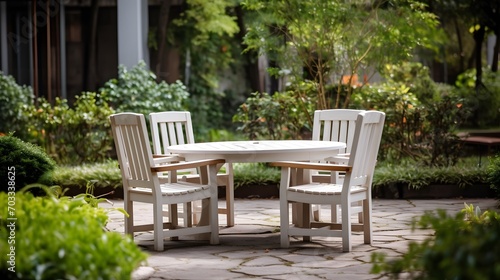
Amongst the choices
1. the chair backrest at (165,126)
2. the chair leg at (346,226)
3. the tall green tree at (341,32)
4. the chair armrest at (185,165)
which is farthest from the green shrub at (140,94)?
the chair leg at (346,226)

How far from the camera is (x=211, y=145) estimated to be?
762 cm

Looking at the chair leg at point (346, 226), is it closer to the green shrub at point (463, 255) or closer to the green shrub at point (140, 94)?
the green shrub at point (463, 255)

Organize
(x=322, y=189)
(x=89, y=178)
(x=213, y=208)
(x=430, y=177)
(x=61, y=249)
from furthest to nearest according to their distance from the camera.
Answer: (x=89, y=178)
(x=430, y=177)
(x=213, y=208)
(x=322, y=189)
(x=61, y=249)

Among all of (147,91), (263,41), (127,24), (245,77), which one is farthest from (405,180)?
(245,77)

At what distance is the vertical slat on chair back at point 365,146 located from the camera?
6.55 meters

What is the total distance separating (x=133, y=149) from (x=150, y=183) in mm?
326

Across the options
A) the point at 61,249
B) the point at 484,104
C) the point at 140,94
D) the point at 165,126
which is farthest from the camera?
the point at 484,104

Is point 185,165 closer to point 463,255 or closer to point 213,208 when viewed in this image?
point 213,208

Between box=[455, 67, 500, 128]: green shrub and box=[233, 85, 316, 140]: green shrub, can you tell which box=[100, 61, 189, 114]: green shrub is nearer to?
box=[233, 85, 316, 140]: green shrub

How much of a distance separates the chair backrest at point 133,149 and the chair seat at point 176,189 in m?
0.09

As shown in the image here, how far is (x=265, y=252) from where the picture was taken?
Result: 662cm

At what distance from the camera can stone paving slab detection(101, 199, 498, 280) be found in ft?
18.9

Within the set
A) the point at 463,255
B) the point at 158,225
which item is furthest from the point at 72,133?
the point at 463,255

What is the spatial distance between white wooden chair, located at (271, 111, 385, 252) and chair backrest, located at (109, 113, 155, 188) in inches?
41.8
